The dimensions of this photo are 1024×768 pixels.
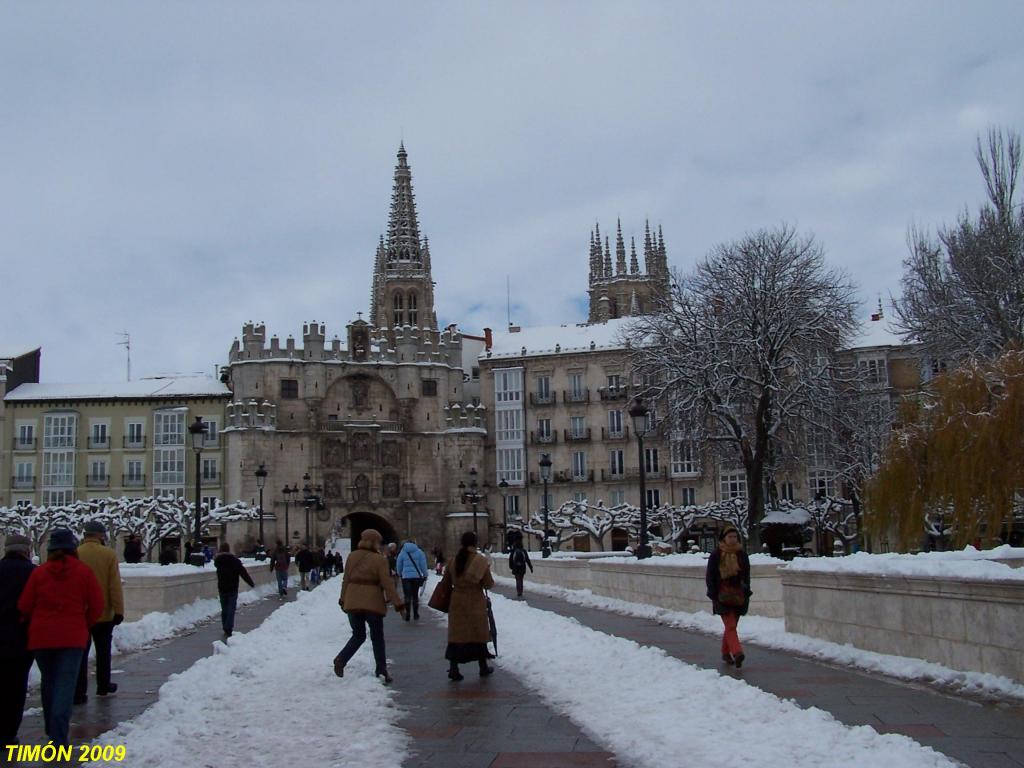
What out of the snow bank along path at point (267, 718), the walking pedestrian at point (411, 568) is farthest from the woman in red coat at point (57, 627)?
the walking pedestrian at point (411, 568)

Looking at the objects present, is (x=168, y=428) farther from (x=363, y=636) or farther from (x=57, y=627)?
(x=57, y=627)

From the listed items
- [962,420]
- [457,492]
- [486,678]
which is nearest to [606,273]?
[457,492]

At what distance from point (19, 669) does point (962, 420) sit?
23793 mm

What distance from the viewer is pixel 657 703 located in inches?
385

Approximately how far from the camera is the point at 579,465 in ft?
258

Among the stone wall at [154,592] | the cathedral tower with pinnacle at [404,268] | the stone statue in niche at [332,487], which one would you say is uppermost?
the cathedral tower with pinnacle at [404,268]

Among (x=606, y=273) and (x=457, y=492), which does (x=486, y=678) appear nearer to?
(x=457, y=492)

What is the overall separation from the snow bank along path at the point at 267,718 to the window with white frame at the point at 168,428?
214ft

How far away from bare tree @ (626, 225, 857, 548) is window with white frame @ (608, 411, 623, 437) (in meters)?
38.1

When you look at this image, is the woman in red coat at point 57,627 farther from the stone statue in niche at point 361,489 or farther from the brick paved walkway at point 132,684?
the stone statue in niche at point 361,489

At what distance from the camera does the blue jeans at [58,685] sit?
7938mm

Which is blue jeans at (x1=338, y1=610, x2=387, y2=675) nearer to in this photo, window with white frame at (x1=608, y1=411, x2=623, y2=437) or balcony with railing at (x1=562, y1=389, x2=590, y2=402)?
window with white frame at (x1=608, y1=411, x2=623, y2=437)

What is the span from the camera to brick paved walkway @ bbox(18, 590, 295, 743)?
9.20 metres

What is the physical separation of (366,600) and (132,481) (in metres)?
69.6
